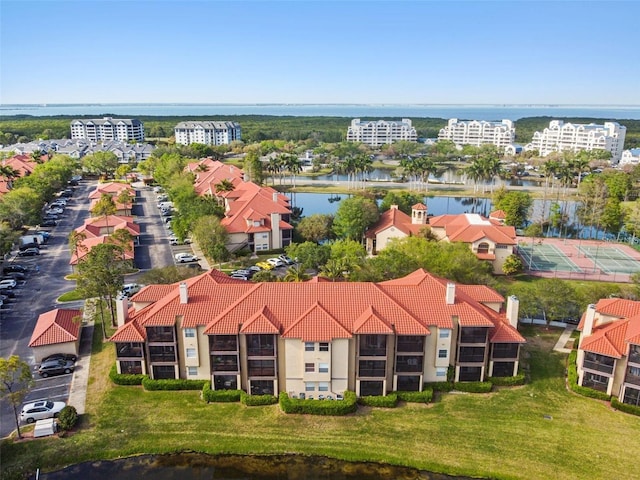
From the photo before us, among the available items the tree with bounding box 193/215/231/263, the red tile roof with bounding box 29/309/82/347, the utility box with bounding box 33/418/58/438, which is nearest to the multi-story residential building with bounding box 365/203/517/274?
the tree with bounding box 193/215/231/263

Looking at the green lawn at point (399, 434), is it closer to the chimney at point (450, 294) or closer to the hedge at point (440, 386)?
the hedge at point (440, 386)

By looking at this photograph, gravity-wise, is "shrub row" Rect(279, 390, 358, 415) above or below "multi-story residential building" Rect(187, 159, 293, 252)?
below

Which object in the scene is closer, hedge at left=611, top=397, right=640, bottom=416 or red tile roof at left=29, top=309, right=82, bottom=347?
hedge at left=611, top=397, right=640, bottom=416

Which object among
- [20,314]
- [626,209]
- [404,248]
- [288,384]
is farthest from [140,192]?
[626,209]

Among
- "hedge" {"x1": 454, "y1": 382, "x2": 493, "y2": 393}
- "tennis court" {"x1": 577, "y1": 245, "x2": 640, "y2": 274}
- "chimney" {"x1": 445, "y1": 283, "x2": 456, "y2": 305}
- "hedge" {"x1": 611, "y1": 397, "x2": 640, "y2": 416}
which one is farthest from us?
"tennis court" {"x1": 577, "y1": 245, "x2": 640, "y2": 274}

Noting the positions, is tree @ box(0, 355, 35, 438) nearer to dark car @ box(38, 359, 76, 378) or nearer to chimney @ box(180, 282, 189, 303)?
dark car @ box(38, 359, 76, 378)

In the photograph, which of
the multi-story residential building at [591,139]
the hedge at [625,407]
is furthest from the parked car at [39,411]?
the multi-story residential building at [591,139]
